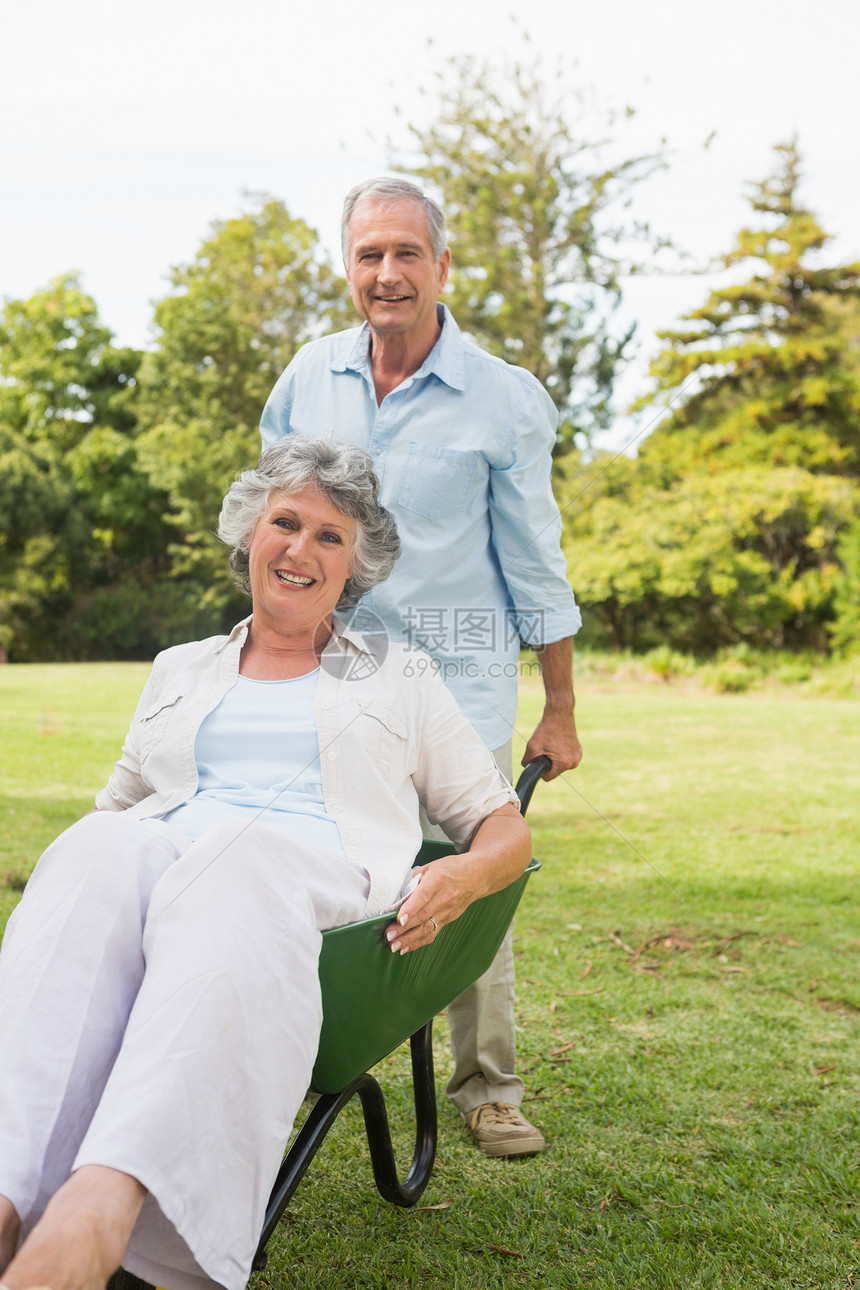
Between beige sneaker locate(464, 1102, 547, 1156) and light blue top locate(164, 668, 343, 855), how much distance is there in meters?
0.95

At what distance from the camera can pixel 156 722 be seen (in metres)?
1.67

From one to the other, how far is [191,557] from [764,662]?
10067 millimetres

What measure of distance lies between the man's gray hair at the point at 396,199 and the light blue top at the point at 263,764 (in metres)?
0.93

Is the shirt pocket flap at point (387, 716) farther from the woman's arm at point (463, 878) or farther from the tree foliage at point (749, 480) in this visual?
the tree foliage at point (749, 480)

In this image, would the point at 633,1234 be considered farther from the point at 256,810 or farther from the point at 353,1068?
the point at 256,810

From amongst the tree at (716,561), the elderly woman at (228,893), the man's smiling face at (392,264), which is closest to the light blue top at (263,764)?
the elderly woman at (228,893)

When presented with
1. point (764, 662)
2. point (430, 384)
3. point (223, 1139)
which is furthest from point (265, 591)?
point (764, 662)

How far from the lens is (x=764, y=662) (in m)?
12.0

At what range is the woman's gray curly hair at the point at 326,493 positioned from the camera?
170 centimetres

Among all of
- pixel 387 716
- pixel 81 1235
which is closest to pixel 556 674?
pixel 387 716

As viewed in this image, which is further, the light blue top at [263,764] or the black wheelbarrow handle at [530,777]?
the black wheelbarrow handle at [530,777]

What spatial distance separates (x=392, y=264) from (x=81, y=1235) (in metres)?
1.63

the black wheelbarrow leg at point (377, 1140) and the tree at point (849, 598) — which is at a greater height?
the tree at point (849, 598)

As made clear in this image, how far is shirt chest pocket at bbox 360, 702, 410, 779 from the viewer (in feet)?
5.31
